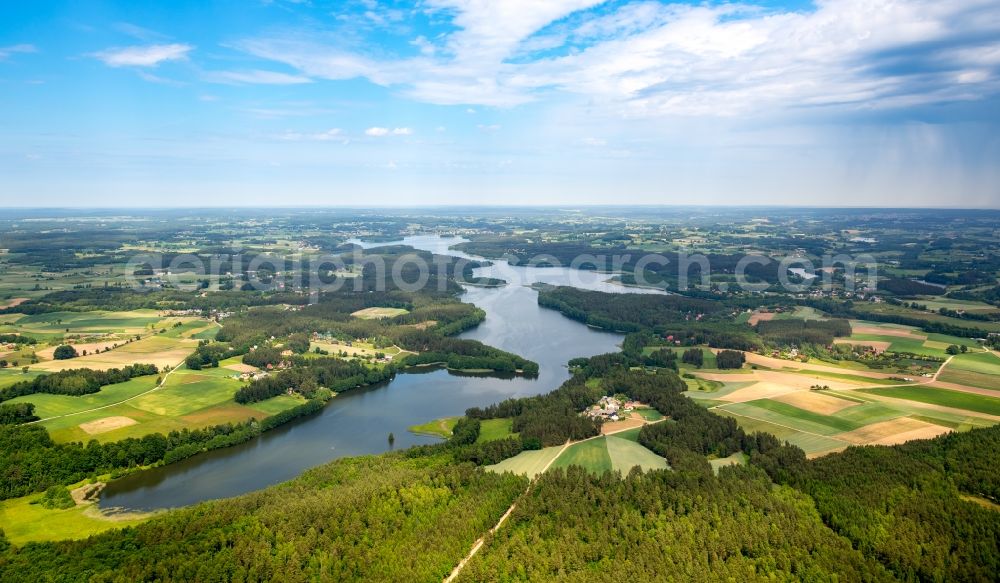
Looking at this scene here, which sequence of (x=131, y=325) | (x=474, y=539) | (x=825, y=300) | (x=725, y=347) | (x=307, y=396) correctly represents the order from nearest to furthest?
(x=474, y=539) < (x=307, y=396) < (x=725, y=347) < (x=131, y=325) < (x=825, y=300)

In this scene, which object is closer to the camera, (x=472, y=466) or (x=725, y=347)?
(x=472, y=466)

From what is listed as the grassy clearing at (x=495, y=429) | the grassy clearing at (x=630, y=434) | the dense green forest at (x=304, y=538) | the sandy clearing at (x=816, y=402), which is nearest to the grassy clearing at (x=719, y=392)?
the sandy clearing at (x=816, y=402)

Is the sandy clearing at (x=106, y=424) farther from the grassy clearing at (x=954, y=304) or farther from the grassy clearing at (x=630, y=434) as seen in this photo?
the grassy clearing at (x=954, y=304)

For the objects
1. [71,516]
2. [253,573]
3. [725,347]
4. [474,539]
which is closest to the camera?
[253,573]

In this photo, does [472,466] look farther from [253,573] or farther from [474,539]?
[253,573]

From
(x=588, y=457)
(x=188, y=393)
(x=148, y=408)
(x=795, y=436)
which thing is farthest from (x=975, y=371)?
(x=148, y=408)

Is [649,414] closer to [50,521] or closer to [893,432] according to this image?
[893,432]

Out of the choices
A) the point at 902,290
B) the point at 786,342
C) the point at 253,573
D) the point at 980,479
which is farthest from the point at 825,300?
the point at 253,573
